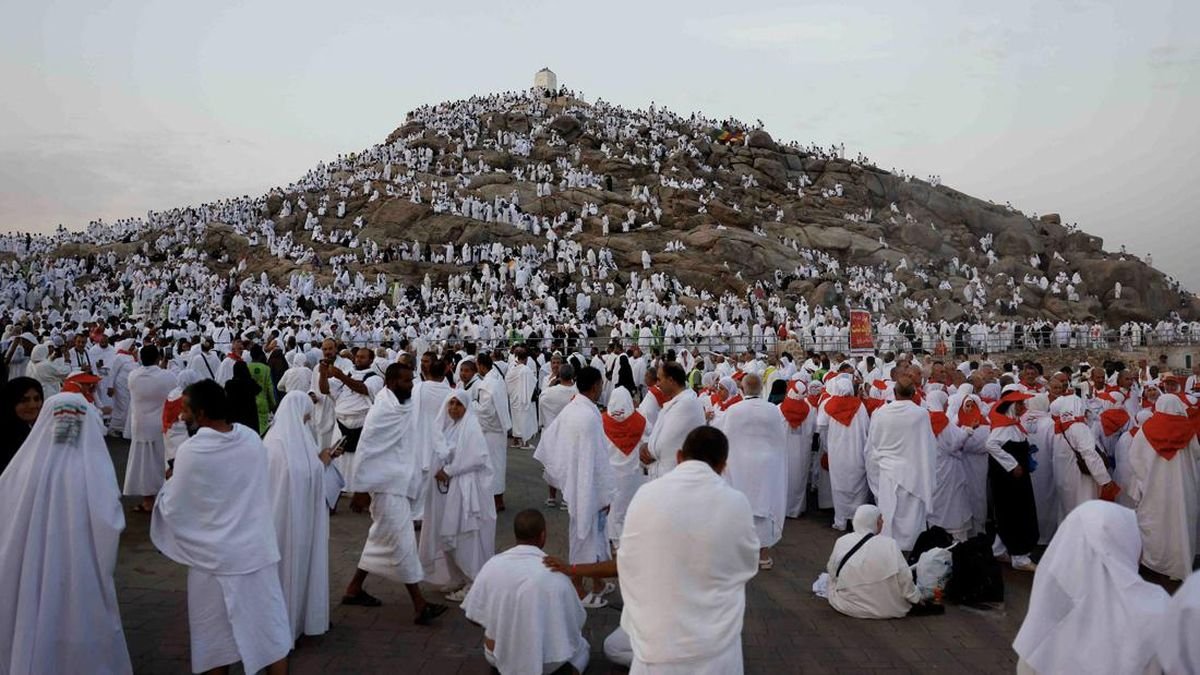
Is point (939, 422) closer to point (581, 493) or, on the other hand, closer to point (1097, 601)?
point (581, 493)

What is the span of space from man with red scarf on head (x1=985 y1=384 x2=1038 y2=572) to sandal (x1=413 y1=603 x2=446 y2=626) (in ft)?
15.8

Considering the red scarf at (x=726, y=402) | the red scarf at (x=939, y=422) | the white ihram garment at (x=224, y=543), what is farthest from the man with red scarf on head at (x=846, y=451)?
the white ihram garment at (x=224, y=543)

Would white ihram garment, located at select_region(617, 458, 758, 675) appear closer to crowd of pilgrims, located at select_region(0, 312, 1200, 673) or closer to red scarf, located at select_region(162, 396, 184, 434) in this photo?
crowd of pilgrims, located at select_region(0, 312, 1200, 673)

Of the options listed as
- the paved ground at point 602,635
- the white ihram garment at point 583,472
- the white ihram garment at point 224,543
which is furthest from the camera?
the white ihram garment at point 583,472

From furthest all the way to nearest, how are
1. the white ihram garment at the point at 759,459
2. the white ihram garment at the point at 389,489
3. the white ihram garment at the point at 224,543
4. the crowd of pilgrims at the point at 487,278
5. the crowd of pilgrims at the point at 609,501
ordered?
the crowd of pilgrims at the point at 487,278
the white ihram garment at the point at 759,459
the white ihram garment at the point at 389,489
the white ihram garment at the point at 224,543
the crowd of pilgrims at the point at 609,501

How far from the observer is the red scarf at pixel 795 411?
9.73 metres

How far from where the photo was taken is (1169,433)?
22.5 feet

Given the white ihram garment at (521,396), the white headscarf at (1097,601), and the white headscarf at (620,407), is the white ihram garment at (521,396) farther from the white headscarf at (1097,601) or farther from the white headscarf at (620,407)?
the white headscarf at (1097,601)

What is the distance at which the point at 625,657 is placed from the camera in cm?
488

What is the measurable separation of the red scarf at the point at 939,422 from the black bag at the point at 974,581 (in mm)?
1615

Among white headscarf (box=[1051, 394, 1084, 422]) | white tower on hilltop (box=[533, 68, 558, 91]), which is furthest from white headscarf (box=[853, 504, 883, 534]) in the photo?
white tower on hilltop (box=[533, 68, 558, 91])

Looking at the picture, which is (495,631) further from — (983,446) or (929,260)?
(929,260)

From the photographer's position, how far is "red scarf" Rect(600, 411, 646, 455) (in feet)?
22.8

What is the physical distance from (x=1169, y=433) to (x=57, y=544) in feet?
25.8
